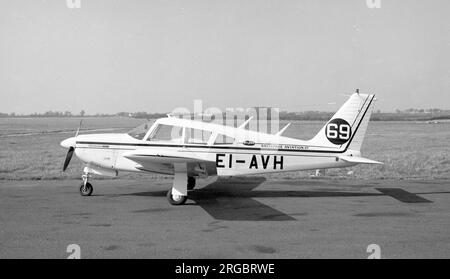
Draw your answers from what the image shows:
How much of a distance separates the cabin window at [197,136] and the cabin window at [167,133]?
196 millimetres

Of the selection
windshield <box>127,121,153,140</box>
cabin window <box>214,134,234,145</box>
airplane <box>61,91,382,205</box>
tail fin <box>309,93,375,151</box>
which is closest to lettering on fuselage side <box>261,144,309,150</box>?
airplane <box>61,91,382,205</box>

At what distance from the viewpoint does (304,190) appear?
12.6 meters

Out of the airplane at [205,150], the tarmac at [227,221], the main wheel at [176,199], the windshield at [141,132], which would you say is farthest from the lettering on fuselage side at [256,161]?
the windshield at [141,132]

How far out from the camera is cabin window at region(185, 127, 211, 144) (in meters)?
10.8

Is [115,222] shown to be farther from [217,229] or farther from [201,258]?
[201,258]

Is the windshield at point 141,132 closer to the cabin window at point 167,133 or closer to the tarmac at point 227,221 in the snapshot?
the cabin window at point 167,133

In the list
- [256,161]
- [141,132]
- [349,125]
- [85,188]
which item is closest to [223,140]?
[256,161]

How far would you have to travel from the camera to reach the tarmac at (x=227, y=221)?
648cm

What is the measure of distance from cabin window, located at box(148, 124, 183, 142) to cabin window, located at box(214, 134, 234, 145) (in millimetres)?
903

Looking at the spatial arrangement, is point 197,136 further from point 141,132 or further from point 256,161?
point 256,161

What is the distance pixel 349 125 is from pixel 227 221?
4.86 meters

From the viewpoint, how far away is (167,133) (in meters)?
10.7

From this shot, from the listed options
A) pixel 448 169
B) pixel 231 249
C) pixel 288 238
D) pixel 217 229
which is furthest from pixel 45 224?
pixel 448 169

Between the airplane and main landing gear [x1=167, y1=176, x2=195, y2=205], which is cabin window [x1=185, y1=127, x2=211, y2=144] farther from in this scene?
main landing gear [x1=167, y1=176, x2=195, y2=205]
